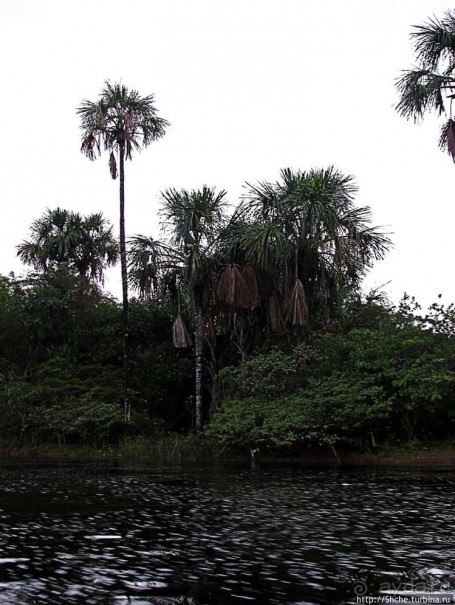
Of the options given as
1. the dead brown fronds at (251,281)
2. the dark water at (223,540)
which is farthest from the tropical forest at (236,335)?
the dark water at (223,540)

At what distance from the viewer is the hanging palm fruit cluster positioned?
26.5m

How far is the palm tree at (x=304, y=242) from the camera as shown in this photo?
26.2 m

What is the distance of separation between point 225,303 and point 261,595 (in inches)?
876

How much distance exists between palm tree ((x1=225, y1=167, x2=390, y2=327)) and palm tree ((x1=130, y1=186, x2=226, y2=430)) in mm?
974

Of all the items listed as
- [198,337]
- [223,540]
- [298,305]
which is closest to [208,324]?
[198,337]

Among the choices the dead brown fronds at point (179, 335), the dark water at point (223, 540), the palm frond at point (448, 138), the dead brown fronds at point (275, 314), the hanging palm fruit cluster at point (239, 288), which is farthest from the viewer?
the dead brown fronds at point (179, 335)

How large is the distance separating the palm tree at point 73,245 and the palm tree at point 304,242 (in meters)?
13.6

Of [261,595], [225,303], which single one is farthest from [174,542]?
[225,303]

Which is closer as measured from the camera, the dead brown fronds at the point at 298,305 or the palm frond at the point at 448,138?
the palm frond at the point at 448,138

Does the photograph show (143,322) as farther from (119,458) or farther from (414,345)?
(414,345)

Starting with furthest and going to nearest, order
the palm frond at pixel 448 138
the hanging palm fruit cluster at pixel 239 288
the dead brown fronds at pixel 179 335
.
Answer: the dead brown fronds at pixel 179 335 < the hanging palm fruit cluster at pixel 239 288 < the palm frond at pixel 448 138

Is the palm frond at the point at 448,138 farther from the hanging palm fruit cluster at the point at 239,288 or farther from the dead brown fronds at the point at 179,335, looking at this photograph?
the dead brown fronds at the point at 179,335

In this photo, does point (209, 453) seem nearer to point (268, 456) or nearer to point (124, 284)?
point (268, 456)

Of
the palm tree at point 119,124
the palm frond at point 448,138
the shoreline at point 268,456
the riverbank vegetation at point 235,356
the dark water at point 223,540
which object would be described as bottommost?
the dark water at point 223,540
